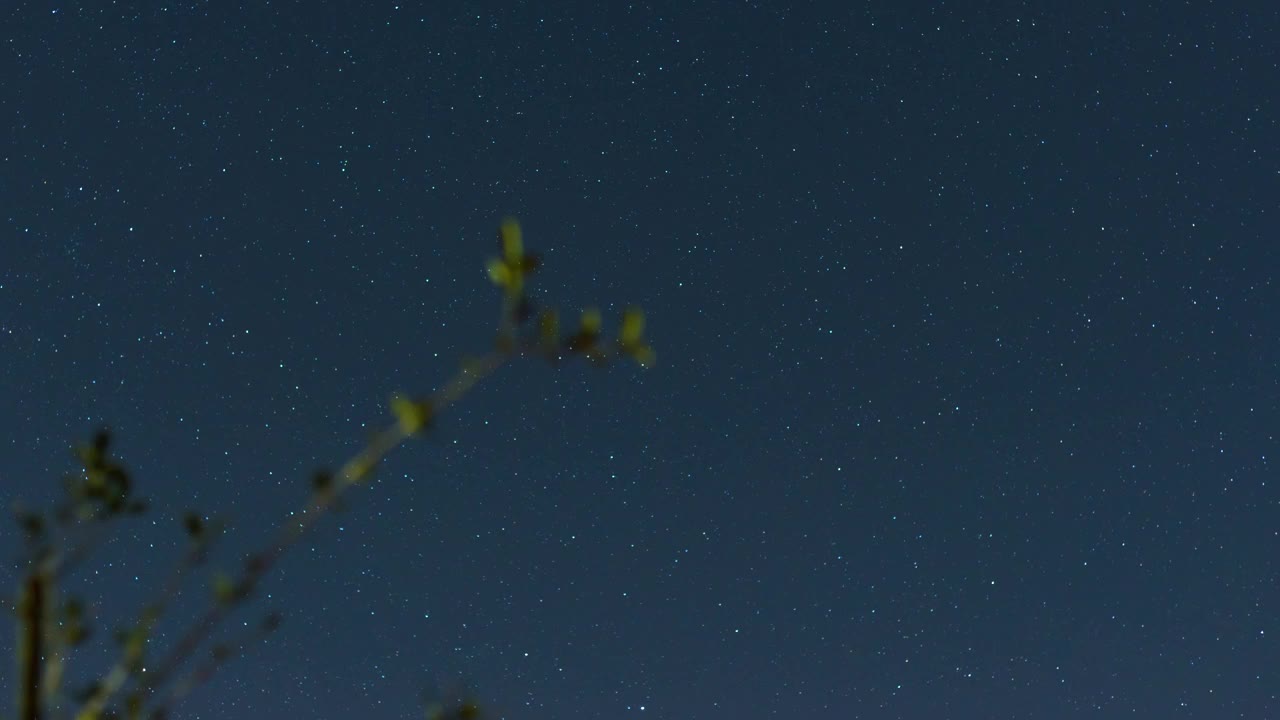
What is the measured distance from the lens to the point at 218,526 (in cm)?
145

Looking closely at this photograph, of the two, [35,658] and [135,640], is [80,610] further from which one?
[35,658]

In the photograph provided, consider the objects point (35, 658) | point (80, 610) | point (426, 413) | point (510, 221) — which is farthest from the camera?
point (80, 610)

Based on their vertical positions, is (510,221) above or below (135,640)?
below

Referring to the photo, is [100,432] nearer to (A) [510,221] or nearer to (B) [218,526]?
(B) [218,526]

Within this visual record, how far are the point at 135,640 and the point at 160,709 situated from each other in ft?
0.38

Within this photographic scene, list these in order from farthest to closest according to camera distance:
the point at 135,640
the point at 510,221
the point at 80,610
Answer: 1. the point at 80,610
2. the point at 135,640
3. the point at 510,221

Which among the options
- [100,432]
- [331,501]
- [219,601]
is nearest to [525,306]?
[331,501]

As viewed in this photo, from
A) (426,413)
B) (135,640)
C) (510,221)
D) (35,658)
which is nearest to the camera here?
(510,221)

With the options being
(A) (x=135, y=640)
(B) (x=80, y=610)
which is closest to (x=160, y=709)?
(A) (x=135, y=640)

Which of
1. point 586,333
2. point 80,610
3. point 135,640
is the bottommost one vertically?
point 586,333

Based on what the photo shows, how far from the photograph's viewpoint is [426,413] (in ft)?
3.84

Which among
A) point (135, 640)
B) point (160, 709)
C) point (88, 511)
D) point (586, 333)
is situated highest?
point (88, 511)

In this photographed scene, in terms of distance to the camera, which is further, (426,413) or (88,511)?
(88,511)

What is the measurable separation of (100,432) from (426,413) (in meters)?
0.63
